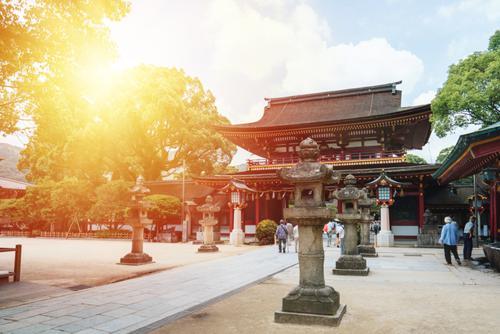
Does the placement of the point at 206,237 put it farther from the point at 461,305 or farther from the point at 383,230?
the point at 461,305

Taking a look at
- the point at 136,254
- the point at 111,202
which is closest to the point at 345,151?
the point at 136,254

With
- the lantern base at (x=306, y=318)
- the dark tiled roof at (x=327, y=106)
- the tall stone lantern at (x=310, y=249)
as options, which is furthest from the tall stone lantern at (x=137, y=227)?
the dark tiled roof at (x=327, y=106)

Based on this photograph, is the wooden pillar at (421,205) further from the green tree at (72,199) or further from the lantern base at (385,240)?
the green tree at (72,199)

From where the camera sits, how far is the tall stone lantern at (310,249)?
5.98 meters

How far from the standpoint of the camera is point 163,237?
27.2m

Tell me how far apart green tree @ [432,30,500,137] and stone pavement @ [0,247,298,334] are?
16750 millimetres

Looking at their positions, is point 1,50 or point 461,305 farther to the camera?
point 1,50

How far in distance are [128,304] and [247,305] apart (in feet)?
7.80

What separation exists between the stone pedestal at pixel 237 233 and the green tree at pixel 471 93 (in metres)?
13.8

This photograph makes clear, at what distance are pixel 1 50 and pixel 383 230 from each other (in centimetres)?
2050

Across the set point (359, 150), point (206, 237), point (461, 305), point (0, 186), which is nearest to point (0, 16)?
point (0, 186)

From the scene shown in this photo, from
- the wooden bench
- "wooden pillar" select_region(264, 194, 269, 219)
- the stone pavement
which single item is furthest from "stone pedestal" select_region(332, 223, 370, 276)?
"wooden pillar" select_region(264, 194, 269, 219)

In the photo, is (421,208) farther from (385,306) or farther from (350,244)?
(385,306)

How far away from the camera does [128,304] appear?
730cm
